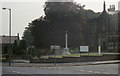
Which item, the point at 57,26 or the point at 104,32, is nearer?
the point at 57,26

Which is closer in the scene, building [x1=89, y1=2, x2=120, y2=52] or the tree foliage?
the tree foliage

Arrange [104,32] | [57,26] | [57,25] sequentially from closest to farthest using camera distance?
1. [57,26]
2. [57,25]
3. [104,32]

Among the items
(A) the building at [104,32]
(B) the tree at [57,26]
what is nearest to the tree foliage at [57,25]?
(B) the tree at [57,26]

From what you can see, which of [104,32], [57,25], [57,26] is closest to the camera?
[57,26]

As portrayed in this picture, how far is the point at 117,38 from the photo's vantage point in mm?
80688

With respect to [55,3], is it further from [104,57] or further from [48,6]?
[104,57]

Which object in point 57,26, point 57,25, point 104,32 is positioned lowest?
point 57,26

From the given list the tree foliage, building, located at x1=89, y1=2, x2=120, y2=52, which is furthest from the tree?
building, located at x1=89, y1=2, x2=120, y2=52

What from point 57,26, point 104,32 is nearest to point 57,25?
point 57,26

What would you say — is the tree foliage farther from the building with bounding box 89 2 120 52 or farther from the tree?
the building with bounding box 89 2 120 52

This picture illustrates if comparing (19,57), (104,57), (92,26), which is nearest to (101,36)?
(92,26)

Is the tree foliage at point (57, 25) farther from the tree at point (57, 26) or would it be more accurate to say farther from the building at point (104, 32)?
the building at point (104, 32)

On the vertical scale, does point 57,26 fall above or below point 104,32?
below

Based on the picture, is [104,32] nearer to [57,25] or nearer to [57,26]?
[57,25]
